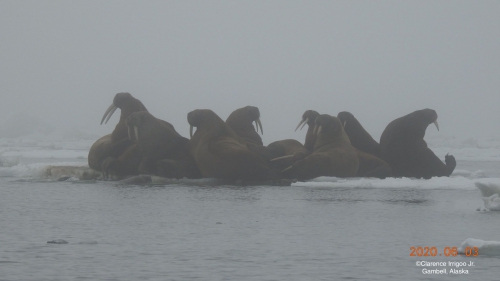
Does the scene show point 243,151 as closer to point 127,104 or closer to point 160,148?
point 160,148

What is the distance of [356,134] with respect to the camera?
16.8 meters

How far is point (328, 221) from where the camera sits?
8672 mm

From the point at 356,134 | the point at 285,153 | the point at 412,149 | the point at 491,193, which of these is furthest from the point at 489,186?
the point at 356,134

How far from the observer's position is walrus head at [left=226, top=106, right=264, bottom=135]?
52.9 ft

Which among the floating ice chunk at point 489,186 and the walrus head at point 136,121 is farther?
Answer: the walrus head at point 136,121

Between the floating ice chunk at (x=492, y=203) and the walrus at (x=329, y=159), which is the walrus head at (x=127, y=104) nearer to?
the walrus at (x=329, y=159)

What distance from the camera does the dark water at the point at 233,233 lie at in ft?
19.3

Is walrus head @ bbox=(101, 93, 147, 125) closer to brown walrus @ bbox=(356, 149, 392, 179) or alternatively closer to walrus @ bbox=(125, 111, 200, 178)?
walrus @ bbox=(125, 111, 200, 178)

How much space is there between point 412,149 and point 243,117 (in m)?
3.28
